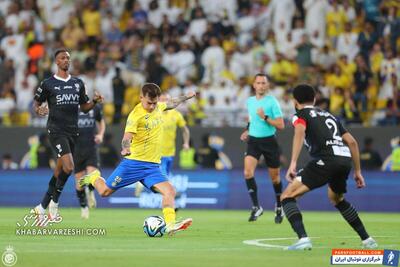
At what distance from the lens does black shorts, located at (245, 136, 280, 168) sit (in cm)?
1997

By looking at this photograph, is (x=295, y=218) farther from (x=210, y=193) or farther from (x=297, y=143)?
(x=210, y=193)

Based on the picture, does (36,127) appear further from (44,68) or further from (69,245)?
(69,245)

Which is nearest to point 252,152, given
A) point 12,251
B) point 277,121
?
point 277,121

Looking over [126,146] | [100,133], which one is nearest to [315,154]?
[126,146]

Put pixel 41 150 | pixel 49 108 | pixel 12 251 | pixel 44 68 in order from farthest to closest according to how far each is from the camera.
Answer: pixel 44 68 → pixel 41 150 → pixel 49 108 → pixel 12 251

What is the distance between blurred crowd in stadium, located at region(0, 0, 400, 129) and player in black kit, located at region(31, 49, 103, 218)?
35.4ft

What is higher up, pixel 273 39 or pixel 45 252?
pixel 273 39

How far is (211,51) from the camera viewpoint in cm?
3100

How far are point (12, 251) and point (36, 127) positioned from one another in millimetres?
17647

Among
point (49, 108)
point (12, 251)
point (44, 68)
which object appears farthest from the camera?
point (44, 68)

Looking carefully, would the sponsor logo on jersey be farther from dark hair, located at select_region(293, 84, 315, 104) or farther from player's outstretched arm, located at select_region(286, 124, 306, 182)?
player's outstretched arm, located at select_region(286, 124, 306, 182)

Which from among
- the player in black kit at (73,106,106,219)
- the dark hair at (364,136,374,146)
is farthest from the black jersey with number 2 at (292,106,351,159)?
the dark hair at (364,136,374,146)

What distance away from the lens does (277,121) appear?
19297 mm

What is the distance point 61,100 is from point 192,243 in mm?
4910
